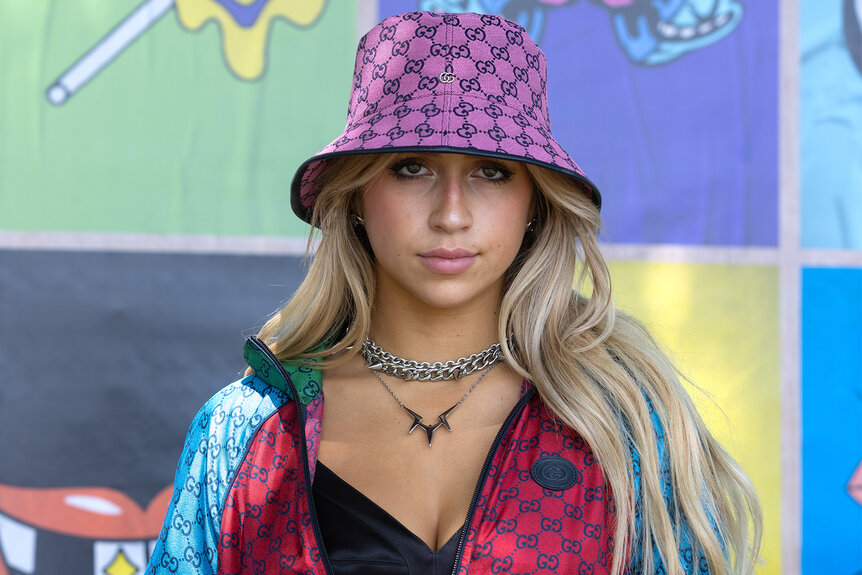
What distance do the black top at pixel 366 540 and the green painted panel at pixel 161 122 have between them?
1.14 meters

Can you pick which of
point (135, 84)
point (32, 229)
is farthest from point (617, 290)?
point (32, 229)

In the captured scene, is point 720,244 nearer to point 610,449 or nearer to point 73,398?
point 610,449

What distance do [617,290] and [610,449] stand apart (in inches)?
43.7

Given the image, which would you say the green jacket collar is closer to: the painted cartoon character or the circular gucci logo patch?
the circular gucci logo patch

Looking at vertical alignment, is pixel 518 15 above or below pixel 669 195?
above

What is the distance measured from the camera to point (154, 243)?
8.25ft

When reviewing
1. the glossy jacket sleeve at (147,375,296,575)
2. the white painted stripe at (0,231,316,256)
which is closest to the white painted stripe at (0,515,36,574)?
the white painted stripe at (0,231,316,256)

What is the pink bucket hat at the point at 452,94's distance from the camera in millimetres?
1486

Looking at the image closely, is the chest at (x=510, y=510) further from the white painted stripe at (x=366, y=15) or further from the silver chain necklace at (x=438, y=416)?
the white painted stripe at (x=366, y=15)

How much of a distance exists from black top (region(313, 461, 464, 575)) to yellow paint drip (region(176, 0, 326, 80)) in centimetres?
140

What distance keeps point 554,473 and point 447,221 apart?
48cm

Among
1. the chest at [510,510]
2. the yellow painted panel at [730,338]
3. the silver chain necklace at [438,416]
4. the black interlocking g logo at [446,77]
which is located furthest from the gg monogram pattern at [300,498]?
the yellow painted panel at [730,338]

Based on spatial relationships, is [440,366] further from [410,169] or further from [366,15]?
[366,15]

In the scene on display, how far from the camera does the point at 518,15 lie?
255cm
